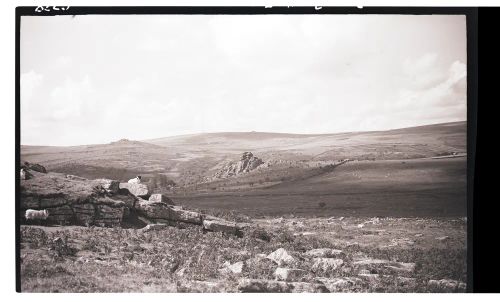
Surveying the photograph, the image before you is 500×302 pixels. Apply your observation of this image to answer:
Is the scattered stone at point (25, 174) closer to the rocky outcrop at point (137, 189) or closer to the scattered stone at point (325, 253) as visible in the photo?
the rocky outcrop at point (137, 189)

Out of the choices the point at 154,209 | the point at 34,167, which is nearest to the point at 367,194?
the point at 154,209

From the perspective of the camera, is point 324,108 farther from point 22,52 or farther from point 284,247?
point 22,52

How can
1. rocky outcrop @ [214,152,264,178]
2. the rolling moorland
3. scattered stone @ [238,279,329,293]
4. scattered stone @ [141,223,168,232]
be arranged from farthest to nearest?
rocky outcrop @ [214,152,264,178]
scattered stone @ [141,223,168,232]
the rolling moorland
scattered stone @ [238,279,329,293]

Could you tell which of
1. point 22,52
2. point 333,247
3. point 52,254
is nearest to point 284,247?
point 333,247

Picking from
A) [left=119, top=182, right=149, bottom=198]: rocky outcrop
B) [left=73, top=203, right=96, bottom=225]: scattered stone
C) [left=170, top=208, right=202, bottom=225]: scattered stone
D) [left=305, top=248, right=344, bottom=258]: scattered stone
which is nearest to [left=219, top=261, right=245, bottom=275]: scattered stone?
[left=170, top=208, right=202, bottom=225]: scattered stone

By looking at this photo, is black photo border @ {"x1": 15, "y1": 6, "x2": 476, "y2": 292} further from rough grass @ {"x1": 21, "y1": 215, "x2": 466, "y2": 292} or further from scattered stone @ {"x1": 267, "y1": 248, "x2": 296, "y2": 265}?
scattered stone @ {"x1": 267, "y1": 248, "x2": 296, "y2": 265}

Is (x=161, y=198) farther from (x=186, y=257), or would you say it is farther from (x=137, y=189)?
(x=186, y=257)
